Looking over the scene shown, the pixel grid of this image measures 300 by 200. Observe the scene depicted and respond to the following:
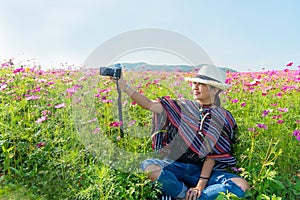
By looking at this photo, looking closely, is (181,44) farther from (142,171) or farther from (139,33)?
(142,171)

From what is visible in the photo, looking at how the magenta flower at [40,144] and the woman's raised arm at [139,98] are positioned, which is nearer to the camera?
the woman's raised arm at [139,98]

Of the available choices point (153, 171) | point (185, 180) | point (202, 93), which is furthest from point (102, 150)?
point (202, 93)

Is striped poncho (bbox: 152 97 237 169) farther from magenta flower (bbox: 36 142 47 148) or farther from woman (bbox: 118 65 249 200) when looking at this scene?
magenta flower (bbox: 36 142 47 148)

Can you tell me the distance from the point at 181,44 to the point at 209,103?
1.74 ft

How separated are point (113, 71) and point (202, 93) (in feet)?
2.28

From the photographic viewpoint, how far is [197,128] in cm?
238

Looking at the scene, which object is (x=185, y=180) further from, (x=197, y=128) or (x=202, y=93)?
(x=202, y=93)

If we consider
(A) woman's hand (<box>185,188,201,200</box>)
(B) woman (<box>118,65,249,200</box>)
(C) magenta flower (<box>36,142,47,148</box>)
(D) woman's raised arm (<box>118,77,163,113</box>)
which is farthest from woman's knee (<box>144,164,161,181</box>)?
(C) magenta flower (<box>36,142,47,148</box>)

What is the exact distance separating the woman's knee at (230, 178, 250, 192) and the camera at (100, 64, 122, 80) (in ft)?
3.54

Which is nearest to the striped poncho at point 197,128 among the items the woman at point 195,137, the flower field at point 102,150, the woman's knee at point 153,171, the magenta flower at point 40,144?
the woman at point 195,137

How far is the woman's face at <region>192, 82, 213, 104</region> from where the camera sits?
232 centimetres

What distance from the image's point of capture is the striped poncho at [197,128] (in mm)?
2354

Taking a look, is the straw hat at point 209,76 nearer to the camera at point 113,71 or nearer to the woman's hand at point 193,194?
the camera at point 113,71

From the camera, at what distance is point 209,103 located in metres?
2.41
